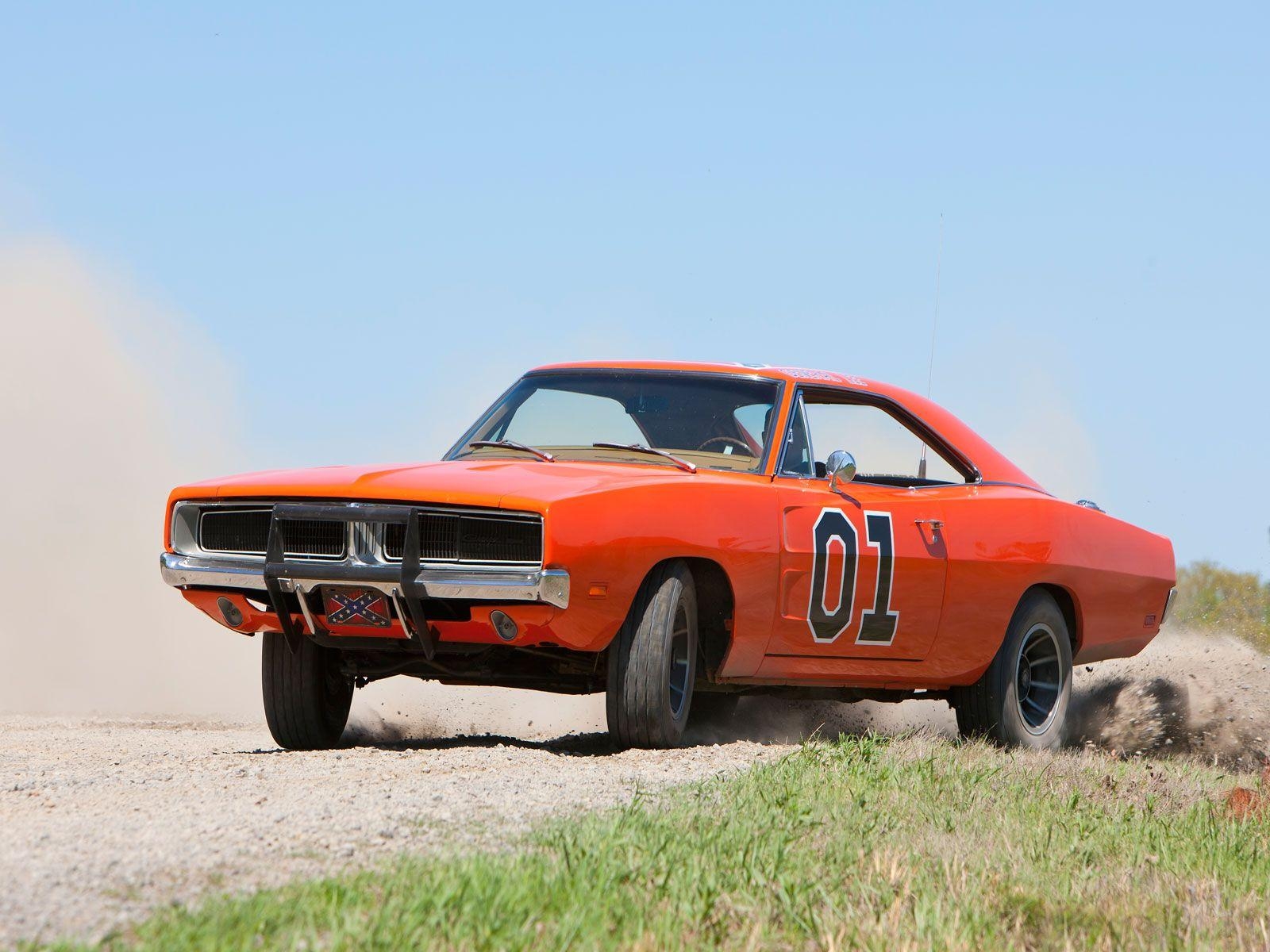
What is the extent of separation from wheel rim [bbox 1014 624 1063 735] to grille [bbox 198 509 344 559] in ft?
11.9

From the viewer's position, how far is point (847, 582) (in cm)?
671

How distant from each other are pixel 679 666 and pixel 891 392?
82.9 inches

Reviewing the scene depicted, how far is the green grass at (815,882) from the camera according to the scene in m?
3.14

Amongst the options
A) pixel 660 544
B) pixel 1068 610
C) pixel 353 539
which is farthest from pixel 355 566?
pixel 1068 610

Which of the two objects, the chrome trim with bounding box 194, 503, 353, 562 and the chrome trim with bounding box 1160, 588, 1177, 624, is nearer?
the chrome trim with bounding box 194, 503, 353, 562

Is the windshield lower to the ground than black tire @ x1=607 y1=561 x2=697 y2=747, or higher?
higher

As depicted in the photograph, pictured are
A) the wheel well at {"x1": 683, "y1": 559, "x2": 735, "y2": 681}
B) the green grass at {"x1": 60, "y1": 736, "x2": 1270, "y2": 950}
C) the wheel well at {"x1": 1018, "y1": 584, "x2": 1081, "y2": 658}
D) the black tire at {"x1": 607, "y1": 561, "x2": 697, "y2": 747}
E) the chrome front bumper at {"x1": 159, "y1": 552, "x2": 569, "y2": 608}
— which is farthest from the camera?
the wheel well at {"x1": 1018, "y1": 584, "x2": 1081, "y2": 658}

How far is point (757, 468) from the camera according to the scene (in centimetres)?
671

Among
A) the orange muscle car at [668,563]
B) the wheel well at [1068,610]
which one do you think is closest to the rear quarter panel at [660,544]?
the orange muscle car at [668,563]

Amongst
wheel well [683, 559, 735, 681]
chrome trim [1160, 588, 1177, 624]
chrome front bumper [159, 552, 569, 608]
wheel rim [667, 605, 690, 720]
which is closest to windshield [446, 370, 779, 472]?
wheel well [683, 559, 735, 681]

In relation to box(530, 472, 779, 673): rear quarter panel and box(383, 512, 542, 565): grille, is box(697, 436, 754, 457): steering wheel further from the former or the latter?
box(383, 512, 542, 565): grille

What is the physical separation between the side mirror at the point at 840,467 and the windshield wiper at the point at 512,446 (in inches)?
46.1

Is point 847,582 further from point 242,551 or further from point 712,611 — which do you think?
point 242,551

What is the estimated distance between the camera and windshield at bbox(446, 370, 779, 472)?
6875 millimetres
